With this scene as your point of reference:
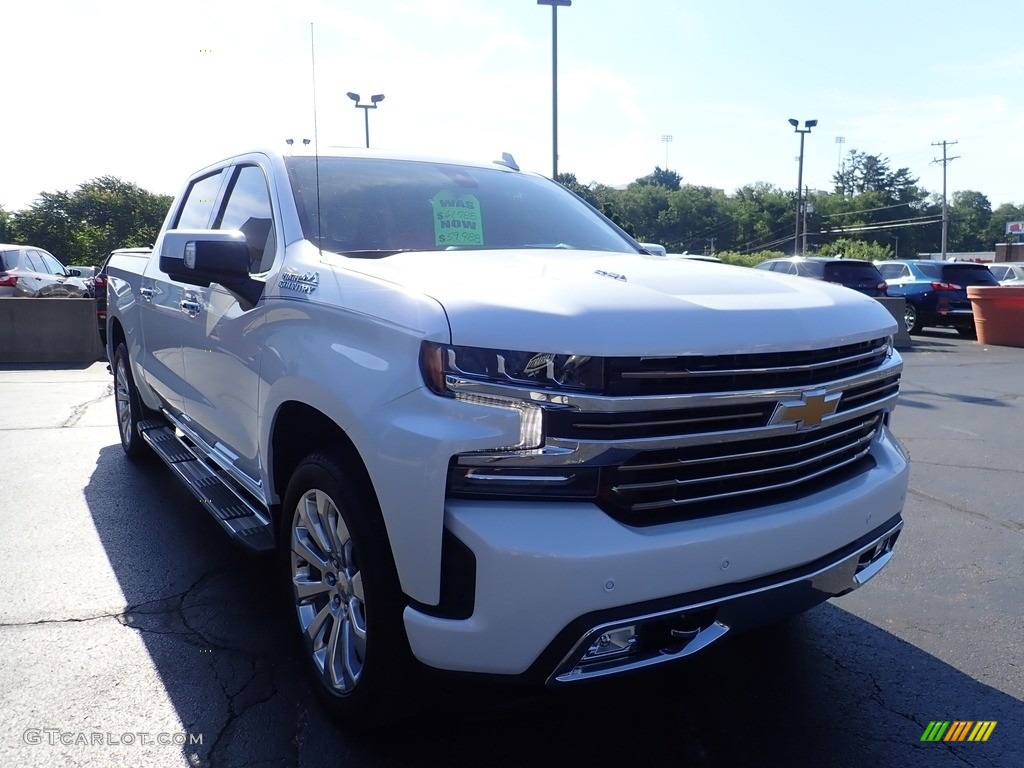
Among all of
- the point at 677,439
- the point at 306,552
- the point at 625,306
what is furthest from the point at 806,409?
the point at 306,552

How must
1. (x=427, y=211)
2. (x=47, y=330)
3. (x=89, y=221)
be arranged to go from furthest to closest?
1. (x=89, y=221)
2. (x=47, y=330)
3. (x=427, y=211)

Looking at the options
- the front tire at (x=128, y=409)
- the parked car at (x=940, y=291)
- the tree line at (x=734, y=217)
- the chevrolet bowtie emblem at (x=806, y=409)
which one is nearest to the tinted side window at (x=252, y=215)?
the chevrolet bowtie emblem at (x=806, y=409)

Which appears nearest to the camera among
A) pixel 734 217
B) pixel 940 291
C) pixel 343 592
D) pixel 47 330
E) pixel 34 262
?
pixel 343 592

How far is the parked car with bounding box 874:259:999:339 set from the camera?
1742 centimetres

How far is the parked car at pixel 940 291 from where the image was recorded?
17422 millimetres

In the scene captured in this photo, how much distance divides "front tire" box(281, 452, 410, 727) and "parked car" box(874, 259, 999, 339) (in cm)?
1704

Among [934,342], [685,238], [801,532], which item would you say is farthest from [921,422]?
[685,238]

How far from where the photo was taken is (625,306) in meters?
2.22

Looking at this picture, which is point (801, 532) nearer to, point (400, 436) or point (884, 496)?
point (884, 496)

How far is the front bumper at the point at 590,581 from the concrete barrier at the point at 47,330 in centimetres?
1274

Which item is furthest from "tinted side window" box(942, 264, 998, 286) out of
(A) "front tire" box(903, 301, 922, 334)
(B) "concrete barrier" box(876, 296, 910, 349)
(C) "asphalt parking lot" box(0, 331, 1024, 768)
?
(C) "asphalt parking lot" box(0, 331, 1024, 768)

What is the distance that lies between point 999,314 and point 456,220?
15.2 meters

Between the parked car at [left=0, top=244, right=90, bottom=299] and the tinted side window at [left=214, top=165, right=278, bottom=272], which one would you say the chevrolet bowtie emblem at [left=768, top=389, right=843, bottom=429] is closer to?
the tinted side window at [left=214, top=165, right=278, bottom=272]

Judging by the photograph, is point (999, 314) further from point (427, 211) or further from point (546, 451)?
point (546, 451)
